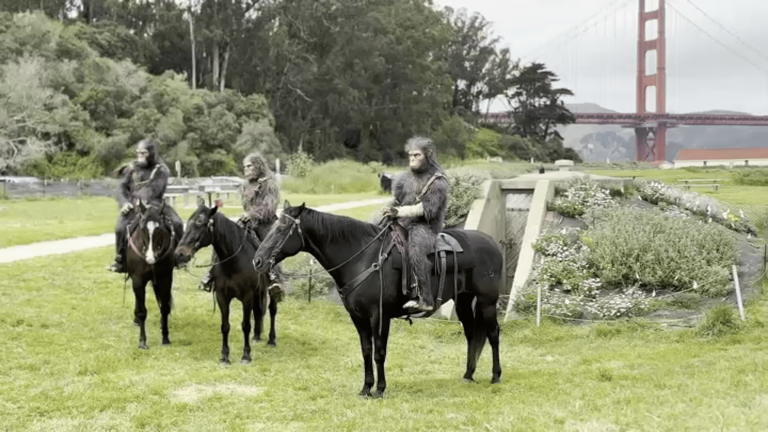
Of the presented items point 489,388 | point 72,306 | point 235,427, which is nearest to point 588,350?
point 489,388

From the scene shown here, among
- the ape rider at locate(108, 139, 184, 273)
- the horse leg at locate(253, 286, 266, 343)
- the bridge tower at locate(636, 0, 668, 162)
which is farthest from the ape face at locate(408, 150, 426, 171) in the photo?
the bridge tower at locate(636, 0, 668, 162)

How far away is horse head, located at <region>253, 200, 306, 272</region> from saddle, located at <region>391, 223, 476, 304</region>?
3.42 feet

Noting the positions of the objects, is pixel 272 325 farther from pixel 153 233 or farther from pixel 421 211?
pixel 421 211

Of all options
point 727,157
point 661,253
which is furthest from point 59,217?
point 727,157

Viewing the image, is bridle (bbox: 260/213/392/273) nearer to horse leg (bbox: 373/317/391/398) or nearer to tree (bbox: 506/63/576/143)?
horse leg (bbox: 373/317/391/398)

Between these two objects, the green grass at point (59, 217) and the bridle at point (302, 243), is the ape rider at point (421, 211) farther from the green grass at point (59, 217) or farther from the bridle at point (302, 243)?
the green grass at point (59, 217)

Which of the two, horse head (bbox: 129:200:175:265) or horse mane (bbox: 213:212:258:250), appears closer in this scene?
horse mane (bbox: 213:212:258:250)

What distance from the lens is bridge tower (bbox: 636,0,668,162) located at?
6738 centimetres

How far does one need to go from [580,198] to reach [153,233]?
27.7ft

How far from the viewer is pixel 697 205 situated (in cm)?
1466

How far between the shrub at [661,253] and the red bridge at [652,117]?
3968 centimetres

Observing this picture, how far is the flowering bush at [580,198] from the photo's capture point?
13875mm

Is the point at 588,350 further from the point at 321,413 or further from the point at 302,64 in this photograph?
the point at 302,64

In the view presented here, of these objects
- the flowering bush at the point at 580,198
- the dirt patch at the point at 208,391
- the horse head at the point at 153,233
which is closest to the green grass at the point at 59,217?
the horse head at the point at 153,233
